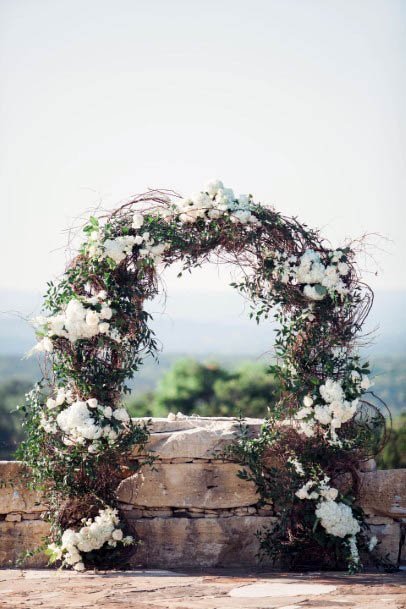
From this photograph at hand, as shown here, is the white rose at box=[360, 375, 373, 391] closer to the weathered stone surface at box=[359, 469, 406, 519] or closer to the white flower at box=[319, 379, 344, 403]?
the white flower at box=[319, 379, 344, 403]

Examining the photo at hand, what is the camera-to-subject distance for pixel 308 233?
7086 millimetres

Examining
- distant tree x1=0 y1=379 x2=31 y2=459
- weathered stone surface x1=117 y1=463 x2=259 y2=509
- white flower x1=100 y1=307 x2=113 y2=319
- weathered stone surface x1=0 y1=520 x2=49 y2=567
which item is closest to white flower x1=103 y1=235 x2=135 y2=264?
white flower x1=100 y1=307 x2=113 y2=319

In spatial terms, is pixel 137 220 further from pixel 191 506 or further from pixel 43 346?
pixel 191 506

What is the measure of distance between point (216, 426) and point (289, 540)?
110 centimetres

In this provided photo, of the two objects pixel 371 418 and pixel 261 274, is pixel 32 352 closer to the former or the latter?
pixel 261 274

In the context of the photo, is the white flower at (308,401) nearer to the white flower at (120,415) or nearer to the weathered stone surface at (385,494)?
the weathered stone surface at (385,494)

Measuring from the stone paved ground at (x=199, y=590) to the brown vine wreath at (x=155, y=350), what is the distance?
0.42 m

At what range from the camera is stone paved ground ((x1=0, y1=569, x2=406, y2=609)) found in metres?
5.07

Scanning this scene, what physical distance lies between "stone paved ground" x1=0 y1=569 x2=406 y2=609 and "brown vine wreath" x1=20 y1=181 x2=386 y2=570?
42cm

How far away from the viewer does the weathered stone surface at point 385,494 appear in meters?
7.04

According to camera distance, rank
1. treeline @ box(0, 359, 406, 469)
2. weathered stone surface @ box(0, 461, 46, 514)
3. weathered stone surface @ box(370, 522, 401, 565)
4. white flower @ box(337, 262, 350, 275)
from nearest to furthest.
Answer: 1. white flower @ box(337, 262, 350, 275)
2. weathered stone surface @ box(370, 522, 401, 565)
3. weathered stone surface @ box(0, 461, 46, 514)
4. treeline @ box(0, 359, 406, 469)

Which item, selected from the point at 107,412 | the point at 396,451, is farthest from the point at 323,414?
the point at 396,451

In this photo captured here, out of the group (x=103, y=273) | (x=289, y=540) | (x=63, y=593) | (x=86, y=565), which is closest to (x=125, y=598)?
(x=63, y=593)

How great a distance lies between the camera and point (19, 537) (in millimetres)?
7113
